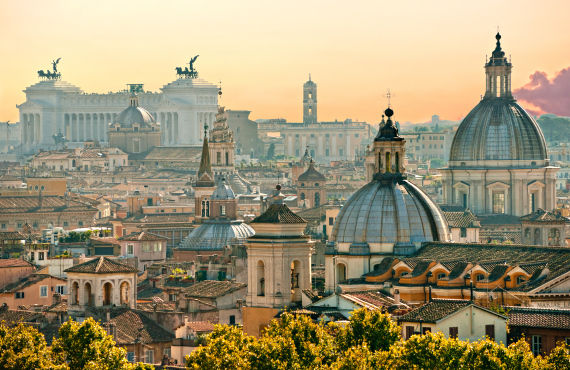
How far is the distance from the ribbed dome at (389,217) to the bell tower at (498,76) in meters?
40.3

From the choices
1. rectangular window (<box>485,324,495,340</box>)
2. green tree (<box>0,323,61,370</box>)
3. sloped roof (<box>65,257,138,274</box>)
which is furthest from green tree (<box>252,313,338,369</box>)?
sloped roof (<box>65,257,138,274</box>)

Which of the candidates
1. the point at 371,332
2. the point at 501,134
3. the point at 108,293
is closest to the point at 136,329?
the point at 108,293

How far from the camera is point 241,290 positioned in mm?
82562

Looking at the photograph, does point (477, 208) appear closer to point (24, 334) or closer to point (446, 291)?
point (446, 291)

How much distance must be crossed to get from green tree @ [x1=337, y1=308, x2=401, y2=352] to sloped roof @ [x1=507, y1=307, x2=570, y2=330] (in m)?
2.97

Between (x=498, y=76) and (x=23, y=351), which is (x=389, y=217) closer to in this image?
(x=23, y=351)

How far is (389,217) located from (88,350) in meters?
14.9

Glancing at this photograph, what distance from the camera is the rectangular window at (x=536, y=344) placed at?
58.7 metres

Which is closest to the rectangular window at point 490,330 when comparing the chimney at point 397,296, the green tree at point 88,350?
the chimney at point 397,296

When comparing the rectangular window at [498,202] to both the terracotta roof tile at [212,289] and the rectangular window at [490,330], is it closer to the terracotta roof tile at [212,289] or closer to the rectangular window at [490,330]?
the terracotta roof tile at [212,289]

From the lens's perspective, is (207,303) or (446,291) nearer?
(446,291)

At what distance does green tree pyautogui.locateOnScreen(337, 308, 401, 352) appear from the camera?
5956 cm

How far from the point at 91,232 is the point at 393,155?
54017 mm

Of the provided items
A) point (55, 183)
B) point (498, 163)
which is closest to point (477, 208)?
point (498, 163)
